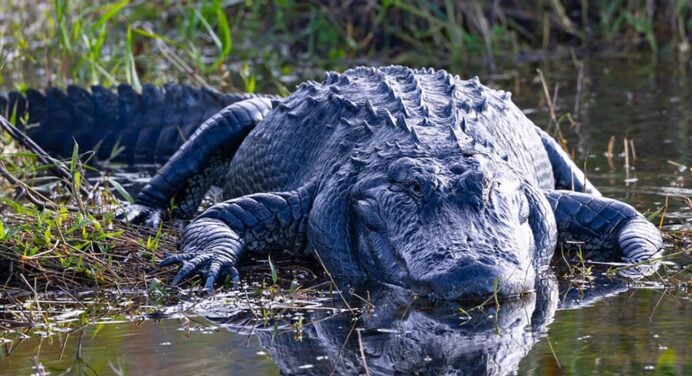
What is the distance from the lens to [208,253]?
5418 mm

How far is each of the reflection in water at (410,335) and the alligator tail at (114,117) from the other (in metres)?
3.81

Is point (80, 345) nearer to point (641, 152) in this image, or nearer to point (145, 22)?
point (641, 152)

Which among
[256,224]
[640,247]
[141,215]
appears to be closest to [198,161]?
[141,215]

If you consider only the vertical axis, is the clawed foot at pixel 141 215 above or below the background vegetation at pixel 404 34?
above

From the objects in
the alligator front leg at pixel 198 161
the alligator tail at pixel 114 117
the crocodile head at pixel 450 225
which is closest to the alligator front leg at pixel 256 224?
the crocodile head at pixel 450 225

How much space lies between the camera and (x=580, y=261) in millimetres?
5574

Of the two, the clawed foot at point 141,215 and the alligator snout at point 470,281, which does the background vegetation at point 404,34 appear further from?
the alligator snout at point 470,281

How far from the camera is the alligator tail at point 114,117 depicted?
855 centimetres

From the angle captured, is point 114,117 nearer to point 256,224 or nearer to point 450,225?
point 256,224

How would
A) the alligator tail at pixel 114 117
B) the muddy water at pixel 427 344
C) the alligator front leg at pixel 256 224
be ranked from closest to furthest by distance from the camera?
the muddy water at pixel 427 344
the alligator front leg at pixel 256 224
the alligator tail at pixel 114 117

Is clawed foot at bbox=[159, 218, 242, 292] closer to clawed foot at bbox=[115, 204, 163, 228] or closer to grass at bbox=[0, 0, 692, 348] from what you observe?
clawed foot at bbox=[115, 204, 163, 228]

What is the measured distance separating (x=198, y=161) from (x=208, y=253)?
1933 millimetres

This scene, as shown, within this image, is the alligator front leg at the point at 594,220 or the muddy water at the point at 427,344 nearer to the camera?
the muddy water at the point at 427,344

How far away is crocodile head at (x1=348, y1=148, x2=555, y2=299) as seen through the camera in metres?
4.71
